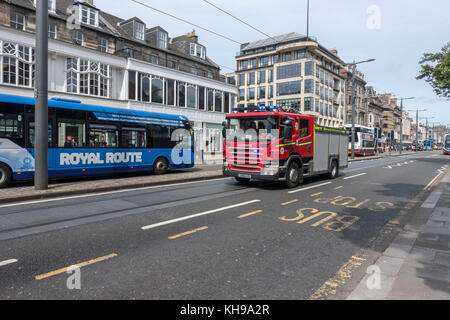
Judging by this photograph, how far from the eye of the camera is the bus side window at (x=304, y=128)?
1130 cm

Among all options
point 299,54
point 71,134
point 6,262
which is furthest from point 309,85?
point 6,262

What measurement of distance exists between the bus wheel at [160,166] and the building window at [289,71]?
45.8m

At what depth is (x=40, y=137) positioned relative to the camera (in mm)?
8617

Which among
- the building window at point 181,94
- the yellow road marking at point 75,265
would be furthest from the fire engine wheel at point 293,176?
the building window at point 181,94

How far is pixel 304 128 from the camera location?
11523 millimetres

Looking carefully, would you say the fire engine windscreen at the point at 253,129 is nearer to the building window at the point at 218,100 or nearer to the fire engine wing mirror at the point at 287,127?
the fire engine wing mirror at the point at 287,127

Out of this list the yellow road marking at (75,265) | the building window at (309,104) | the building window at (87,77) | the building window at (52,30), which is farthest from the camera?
the building window at (309,104)

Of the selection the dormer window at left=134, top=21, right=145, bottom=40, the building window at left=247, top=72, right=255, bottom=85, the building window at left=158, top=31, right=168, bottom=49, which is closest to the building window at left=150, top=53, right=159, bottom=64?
the building window at left=158, top=31, right=168, bottom=49

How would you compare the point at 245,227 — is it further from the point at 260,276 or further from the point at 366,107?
the point at 366,107

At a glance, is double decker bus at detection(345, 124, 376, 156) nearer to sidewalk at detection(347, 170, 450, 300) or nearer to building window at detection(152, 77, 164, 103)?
building window at detection(152, 77, 164, 103)

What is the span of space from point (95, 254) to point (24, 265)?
0.85 m

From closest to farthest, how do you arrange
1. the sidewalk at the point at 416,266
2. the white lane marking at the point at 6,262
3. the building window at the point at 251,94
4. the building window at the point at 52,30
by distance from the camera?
the sidewalk at the point at 416,266 → the white lane marking at the point at 6,262 → the building window at the point at 52,30 → the building window at the point at 251,94

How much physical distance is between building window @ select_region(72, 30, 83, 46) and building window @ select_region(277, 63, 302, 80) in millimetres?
40049
